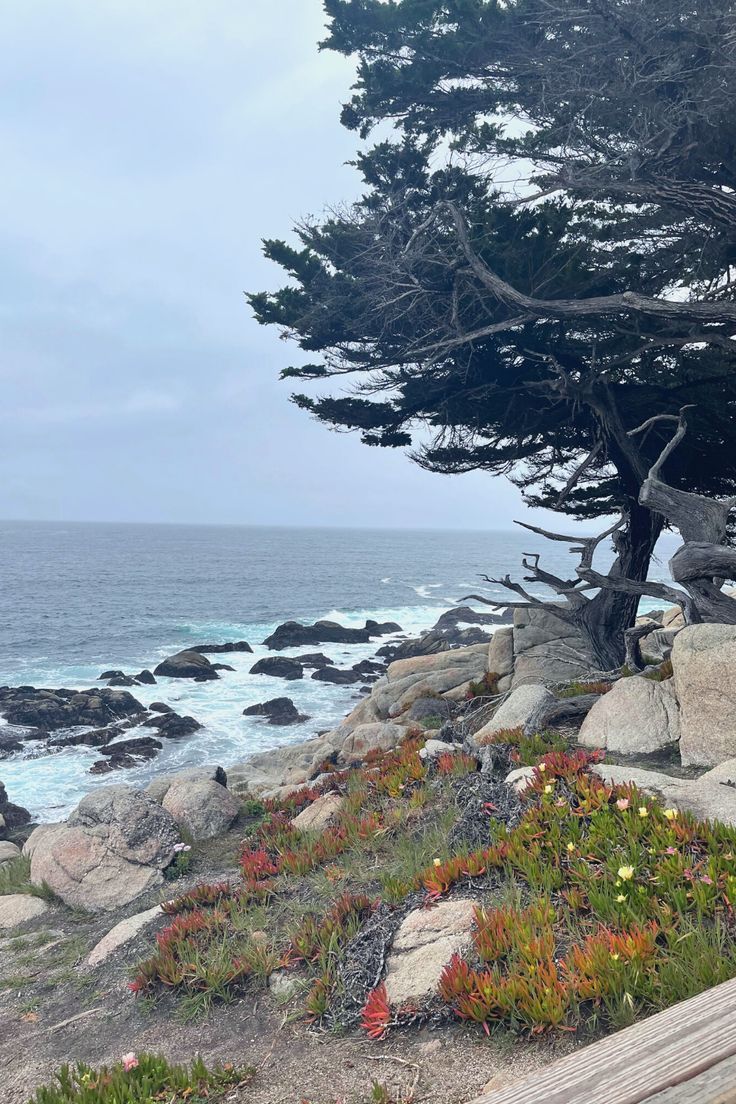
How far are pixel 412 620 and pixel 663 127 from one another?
1849 inches

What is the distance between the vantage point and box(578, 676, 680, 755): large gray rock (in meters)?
7.84

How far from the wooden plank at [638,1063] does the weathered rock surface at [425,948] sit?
1963 mm

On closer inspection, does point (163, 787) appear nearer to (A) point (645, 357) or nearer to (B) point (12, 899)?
(B) point (12, 899)

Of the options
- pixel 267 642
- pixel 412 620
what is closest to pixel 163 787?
pixel 267 642

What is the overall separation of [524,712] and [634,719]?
1.59m

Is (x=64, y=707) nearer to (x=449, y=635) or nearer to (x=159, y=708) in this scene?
(x=159, y=708)

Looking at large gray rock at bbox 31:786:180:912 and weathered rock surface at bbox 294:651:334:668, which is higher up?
large gray rock at bbox 31:786:180:912

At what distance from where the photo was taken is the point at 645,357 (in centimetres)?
1297

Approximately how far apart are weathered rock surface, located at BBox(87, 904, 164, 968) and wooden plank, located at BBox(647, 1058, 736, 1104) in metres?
5.62

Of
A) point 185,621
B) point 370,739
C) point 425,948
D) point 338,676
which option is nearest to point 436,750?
point 425,948

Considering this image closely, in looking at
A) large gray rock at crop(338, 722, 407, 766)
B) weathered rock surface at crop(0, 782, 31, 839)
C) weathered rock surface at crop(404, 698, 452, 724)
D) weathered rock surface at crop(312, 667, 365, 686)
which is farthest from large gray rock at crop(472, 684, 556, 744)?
weathered rock surface at crop(312, 667, 365, 686)

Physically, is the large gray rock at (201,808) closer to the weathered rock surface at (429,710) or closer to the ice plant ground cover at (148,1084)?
the ice plant ground cover at (148,1084)

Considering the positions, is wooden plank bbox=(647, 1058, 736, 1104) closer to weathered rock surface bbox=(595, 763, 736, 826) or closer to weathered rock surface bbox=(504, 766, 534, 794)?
weathered rock surface bbox=(595, 763, 736, 826)

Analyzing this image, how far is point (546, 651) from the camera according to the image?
16.2 m
